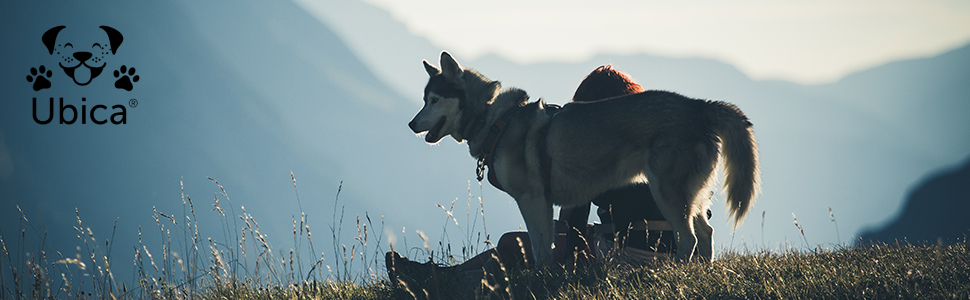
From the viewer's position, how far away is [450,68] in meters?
4.84

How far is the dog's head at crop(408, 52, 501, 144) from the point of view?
4.82 m

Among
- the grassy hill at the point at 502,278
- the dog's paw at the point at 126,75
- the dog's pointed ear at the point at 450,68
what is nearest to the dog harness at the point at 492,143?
the dog's pointed ear at the point at 450,68

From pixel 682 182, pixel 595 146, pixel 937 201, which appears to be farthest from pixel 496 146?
pixel 937 201

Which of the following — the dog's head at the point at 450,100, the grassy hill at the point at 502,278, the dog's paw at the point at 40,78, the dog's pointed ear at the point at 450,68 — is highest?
the dog's paw at the point at 40,78

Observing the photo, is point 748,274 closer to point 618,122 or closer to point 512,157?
point 618,122

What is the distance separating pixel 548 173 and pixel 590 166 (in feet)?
1.17

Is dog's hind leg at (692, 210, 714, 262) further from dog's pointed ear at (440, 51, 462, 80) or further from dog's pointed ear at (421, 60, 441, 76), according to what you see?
dog's pointed ear at (421, 60, 441, 76)

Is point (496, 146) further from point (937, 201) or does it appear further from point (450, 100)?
point (937, 201)

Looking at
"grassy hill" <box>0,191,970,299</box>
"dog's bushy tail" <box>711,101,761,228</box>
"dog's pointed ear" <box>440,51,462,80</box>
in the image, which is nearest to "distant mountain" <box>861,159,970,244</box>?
"dog's bushy tail" <box>711,101,761,228</box>

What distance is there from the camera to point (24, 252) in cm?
385

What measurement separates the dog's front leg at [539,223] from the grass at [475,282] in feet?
1.43

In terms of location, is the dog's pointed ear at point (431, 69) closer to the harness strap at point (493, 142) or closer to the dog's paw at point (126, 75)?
the harness strap at point (493, 142)

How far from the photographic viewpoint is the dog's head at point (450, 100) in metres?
4.82

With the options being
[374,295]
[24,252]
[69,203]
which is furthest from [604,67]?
[69,203]
